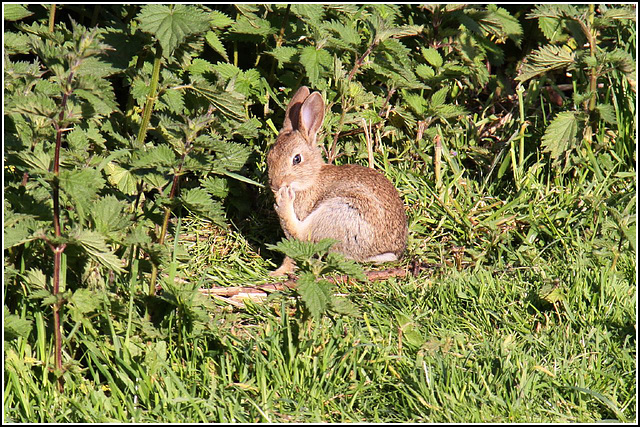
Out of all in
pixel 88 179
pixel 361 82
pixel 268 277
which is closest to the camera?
pixel 88 179

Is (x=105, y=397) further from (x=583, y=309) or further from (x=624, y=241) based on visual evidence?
(x=624, y=241)

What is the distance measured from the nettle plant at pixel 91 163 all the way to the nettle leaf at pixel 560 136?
199cm

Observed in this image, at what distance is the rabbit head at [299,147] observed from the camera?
4578mm

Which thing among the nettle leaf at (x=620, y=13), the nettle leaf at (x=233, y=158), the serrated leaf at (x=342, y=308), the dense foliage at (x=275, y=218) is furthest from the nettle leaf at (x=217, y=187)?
the nettle leaf at (x=620, y=13)

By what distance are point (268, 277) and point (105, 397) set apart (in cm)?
152

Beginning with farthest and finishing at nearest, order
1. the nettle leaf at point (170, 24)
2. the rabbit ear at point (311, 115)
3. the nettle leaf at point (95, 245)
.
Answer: the rabbit ear at point (311, 115), the nettle leaf at point (170, 24), the nettle leaf at point (95, 245)

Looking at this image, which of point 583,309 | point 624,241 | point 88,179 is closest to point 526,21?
point 624,241

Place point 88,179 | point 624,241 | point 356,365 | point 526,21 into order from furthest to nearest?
point 526,21 < point 624,241 < point 356,365 < point 88,179

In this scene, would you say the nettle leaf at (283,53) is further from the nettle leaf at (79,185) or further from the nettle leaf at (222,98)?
the nettle leaf at (79,185)

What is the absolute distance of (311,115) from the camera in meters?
4.64

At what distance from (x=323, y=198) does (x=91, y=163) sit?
5.44ft

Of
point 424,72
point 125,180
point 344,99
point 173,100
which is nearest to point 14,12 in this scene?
point 173,100

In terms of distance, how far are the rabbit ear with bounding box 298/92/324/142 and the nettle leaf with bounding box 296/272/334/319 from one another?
1.56 metres

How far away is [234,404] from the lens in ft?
10.3
